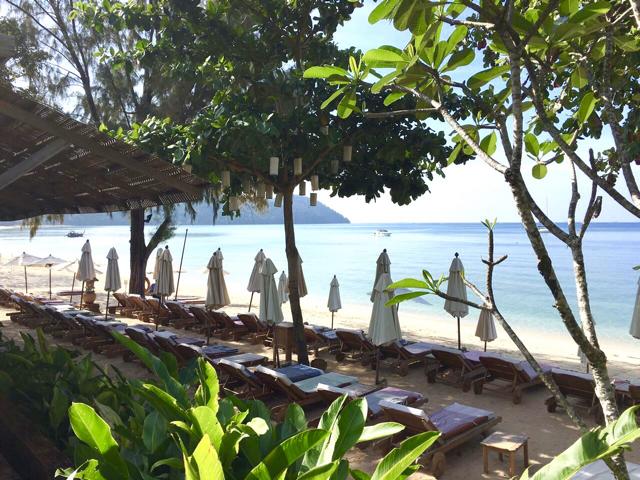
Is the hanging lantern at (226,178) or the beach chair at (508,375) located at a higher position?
the hanging lantern at (226,178)

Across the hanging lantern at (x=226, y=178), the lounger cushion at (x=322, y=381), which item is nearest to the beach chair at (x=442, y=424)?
the lounger cushion at (x=322, y=381)

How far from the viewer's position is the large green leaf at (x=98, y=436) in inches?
75.3

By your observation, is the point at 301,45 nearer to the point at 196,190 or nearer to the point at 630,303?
the point at 196,190

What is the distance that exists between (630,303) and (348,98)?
33.9 metres

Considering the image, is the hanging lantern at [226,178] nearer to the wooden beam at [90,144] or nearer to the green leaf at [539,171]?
Answer: the wooden beam at [90,144]

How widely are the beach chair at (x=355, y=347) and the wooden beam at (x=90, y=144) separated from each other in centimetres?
511

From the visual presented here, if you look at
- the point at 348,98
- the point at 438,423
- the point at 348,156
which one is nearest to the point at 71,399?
the point at 348,98

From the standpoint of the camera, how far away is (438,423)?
5520 millimetres

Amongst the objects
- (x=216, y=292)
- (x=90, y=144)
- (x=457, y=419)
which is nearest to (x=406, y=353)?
(x=457, y=419)

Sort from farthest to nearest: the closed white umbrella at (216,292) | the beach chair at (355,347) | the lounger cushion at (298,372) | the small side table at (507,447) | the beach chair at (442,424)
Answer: the closed white umbrella at (216,292) → the beach chair at (355,347) → the lounger cushion at (298,372) → the beach chair at (442,424) → the small side table at (507,447)

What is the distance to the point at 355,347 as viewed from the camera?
997 centimetres

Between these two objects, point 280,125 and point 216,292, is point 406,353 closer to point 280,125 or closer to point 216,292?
point 216,292

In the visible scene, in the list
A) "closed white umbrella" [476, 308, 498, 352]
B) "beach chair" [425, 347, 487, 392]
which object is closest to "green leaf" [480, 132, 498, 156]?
"beach chair" [425, 347, 487, 392]

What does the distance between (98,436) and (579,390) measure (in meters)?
6.99
